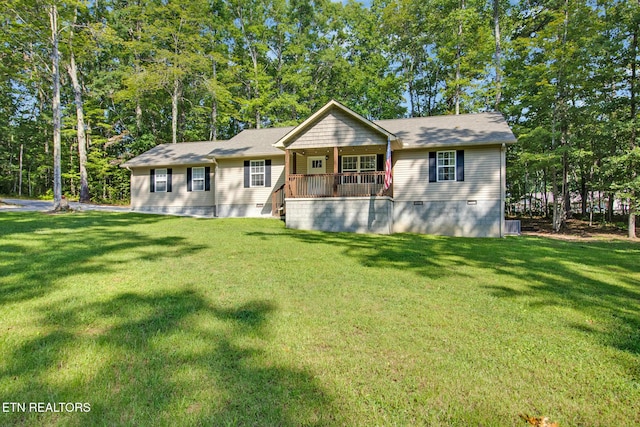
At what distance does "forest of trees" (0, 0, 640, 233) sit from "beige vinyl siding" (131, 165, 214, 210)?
4.70 metres

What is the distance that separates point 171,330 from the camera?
3.32m

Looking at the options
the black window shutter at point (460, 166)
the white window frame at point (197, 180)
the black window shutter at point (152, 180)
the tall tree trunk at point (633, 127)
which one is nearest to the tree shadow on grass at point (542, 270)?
the black window shutter at point (460, 166)

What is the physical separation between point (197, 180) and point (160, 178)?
231cm

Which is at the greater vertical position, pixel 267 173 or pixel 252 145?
pixel 252 145

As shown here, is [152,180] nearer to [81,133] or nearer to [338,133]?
[81,133]

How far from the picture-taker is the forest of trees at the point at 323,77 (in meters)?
16.8

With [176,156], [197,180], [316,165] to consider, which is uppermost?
[176,156]

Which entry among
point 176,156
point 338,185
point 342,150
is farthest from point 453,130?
point 176,156

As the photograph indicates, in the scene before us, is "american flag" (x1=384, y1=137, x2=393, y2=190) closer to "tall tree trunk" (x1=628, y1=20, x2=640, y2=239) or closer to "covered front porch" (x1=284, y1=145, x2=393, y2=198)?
"covered front porch" (x1=284, y1=145, x2=393, y2=198)

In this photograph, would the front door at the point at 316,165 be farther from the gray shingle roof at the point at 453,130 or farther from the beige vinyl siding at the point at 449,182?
the gray shingle roof at the point at 453,130

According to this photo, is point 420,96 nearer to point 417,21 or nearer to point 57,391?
point 417,21

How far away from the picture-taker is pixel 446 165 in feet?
45.0

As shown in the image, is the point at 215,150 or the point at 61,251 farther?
the point at 215,150

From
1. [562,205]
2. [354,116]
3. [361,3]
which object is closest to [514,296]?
[354,116]
